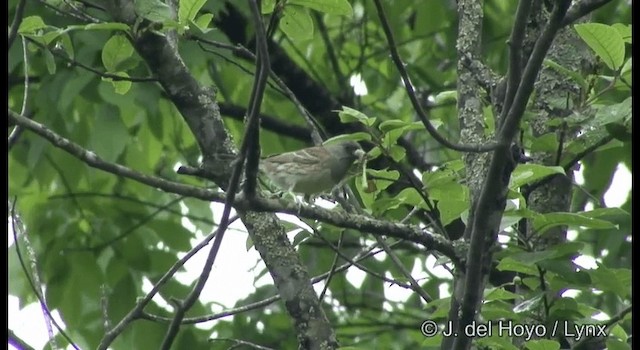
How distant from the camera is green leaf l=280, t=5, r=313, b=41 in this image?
140 inches

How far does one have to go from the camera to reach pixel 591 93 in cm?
345

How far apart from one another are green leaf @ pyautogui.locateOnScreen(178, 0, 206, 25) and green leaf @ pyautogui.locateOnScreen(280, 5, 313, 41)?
1.20ft

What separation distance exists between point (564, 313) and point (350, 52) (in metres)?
4.12

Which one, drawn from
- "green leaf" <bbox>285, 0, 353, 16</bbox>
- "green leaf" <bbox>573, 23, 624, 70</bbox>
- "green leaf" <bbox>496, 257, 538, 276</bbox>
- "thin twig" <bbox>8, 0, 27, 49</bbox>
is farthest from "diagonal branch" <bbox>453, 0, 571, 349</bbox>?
"thin twig" <bbox>8, 0, 27, 49</bbox>

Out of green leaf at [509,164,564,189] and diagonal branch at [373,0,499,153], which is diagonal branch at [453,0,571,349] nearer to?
diagonal branch at [373,0,499,153]

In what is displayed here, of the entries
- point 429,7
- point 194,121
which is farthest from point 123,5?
point 429,7

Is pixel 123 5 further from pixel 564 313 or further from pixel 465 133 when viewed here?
pixel 564 313

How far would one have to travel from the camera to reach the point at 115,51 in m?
3.48

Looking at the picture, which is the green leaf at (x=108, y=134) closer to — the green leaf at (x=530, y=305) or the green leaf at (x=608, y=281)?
the green leaf at (x=530, y=305)

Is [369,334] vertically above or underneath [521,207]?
above

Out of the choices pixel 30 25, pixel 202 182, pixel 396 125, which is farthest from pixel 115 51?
pixel 202 182

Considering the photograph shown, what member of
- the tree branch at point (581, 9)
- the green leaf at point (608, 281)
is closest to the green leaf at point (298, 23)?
the tree branch at point (581, 9)

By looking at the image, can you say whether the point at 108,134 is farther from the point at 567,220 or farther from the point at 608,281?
the point at 608,281

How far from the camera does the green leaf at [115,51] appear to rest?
11.3ft
